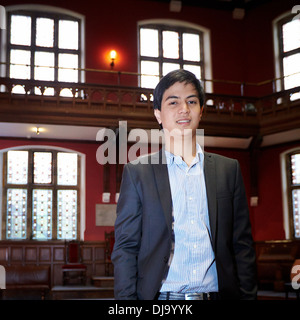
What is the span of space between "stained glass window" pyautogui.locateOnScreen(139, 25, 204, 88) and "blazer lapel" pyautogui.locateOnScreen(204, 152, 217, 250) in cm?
1189

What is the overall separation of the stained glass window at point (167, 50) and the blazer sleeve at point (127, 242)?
12.0m

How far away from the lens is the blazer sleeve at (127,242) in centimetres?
169

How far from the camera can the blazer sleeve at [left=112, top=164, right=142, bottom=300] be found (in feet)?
5.54

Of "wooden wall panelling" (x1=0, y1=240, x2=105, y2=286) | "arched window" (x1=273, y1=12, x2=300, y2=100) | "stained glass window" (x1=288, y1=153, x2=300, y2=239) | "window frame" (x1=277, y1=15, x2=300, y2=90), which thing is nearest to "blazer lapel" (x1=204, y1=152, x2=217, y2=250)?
"wooden wall panelling" (x1=0, y1=240, x2=105, y2=286)

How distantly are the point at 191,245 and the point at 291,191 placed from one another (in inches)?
464

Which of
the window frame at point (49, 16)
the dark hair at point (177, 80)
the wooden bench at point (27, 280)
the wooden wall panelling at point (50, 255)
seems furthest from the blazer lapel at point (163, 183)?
the window frame at point (49, 16)

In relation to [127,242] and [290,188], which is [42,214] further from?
[127,242]

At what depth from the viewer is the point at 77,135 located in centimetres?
1225

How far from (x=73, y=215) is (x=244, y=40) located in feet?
23.1

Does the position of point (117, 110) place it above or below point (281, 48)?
below

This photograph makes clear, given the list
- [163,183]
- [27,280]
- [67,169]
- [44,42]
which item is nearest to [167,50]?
[44,42]

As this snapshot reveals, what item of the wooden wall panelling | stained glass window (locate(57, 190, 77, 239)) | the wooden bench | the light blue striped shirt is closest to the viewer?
the light blue striped shirt

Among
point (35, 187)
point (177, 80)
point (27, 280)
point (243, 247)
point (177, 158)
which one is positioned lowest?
point (27, 280)

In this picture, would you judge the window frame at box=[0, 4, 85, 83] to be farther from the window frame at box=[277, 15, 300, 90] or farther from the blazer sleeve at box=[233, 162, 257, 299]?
the blazer sleeve at box=[233, 162, 257, 299]
